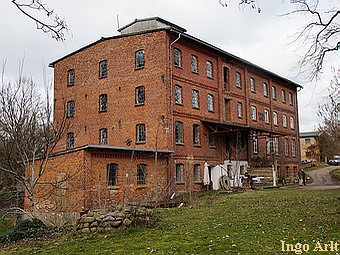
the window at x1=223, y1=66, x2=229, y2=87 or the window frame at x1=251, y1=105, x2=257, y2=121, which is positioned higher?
the window at x1=223, y1=66, x2=229, y2=87

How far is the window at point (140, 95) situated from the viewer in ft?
87.3

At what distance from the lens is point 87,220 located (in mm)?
11469

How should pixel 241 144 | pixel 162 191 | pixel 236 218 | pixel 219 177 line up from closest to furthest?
pixel 236 218
pixel 162 191
pixel 219 177
pixel 241 144

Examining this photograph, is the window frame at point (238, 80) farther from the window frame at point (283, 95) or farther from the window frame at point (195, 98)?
the window frame at point (283, 95)

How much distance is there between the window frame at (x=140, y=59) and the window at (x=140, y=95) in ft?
4.96

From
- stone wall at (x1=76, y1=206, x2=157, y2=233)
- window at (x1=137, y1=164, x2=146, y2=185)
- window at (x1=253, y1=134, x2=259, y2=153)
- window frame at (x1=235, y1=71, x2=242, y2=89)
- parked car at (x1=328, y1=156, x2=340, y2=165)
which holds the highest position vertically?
window frame at (x1=235, y1=71, x2=242, y2=89)

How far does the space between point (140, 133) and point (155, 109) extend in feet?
6.67

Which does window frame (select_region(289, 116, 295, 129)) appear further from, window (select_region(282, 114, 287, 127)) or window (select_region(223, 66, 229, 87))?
window (select_region(223, 66, 229, 87))

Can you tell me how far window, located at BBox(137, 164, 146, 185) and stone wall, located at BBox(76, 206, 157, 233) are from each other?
10.4 metres

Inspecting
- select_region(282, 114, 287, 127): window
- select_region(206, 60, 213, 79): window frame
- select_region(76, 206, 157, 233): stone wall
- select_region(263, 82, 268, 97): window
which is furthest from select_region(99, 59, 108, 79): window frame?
select_region(282, 114, 287, 127): window

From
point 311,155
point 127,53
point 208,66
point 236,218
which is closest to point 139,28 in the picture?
point 127,53

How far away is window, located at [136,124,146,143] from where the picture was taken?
2613 centimetres

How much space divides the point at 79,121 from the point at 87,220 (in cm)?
1966

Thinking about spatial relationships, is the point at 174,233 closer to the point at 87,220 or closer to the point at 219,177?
the point at 87,220
